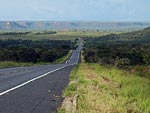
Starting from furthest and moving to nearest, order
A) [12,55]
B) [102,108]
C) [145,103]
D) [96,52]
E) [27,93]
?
[96,52]
[12,55]
[27,93]
[145,103]
[102,108]

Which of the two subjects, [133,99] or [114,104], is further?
[133,99]

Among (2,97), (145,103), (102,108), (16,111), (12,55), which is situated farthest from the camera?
(12,55)

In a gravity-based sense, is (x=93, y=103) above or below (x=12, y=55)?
above

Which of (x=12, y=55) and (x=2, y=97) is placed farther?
(x=12, y=55)

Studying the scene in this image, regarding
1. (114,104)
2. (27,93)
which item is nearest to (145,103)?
(114,104)

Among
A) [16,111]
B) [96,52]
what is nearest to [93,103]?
[16,111]

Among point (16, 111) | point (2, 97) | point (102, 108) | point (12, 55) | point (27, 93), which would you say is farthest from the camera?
point (12, 55)

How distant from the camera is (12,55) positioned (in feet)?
383

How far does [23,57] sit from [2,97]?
10176cm

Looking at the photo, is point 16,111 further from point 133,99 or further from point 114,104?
point 133,99

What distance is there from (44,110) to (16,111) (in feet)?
2.88

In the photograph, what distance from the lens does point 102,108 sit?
13.7m

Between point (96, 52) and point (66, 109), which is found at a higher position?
point (66, 109)

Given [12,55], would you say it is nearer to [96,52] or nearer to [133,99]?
[96,52]
